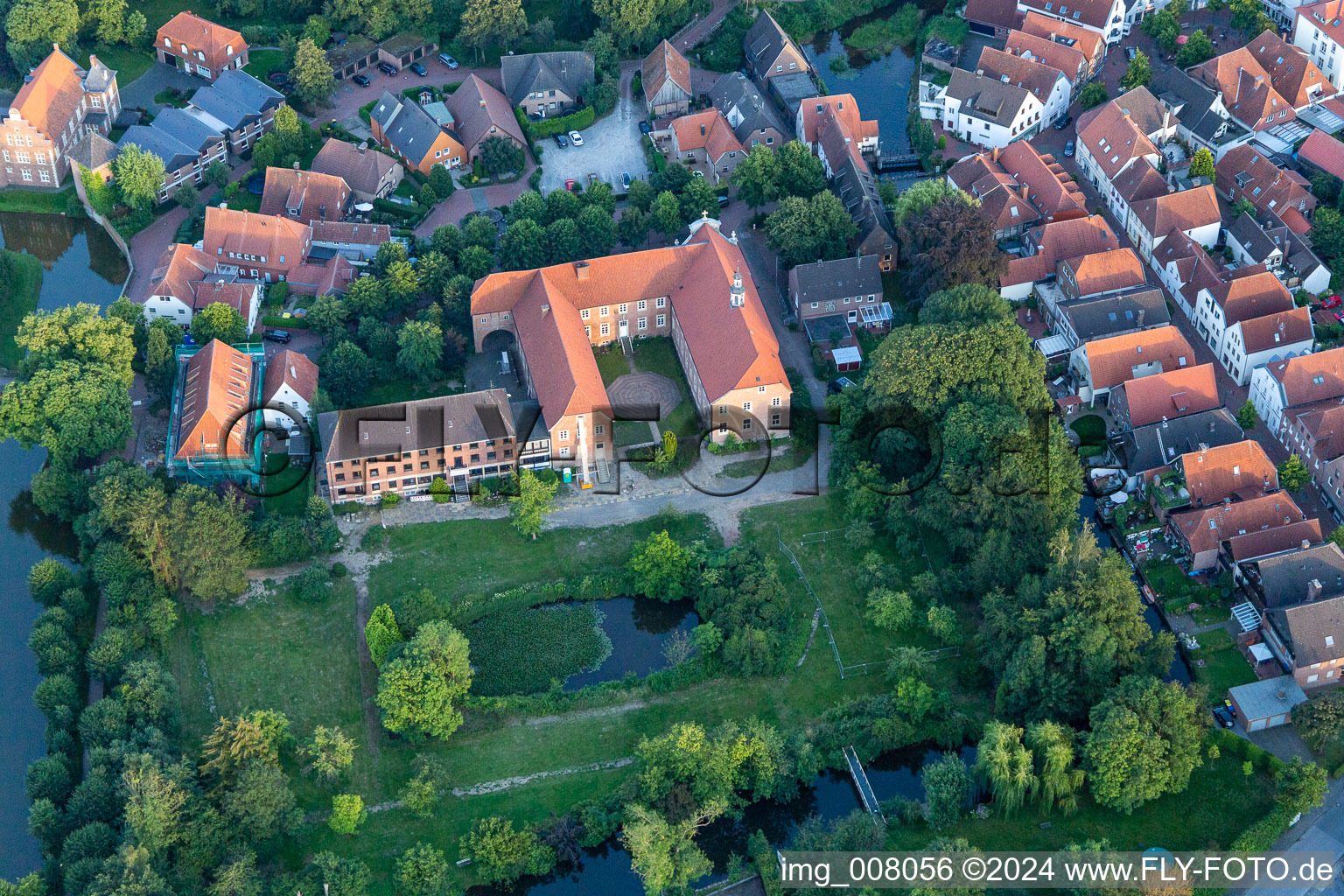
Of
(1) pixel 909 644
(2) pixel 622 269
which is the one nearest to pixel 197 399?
(2) pixel 622 269

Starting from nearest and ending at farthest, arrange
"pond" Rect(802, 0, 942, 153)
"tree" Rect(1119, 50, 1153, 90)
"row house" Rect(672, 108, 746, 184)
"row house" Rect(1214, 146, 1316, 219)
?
"row house" Rect(1214, 146, 1316, 219) < "row house" Rect(672, 108, 746, 184) < "tree" Rect(1119, 50, 1153, 90) < "pond" Rect(802, 0, 942, 153)

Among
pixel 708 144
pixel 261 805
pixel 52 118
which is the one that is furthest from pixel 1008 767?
pixel 52 118

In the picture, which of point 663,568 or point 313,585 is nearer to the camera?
point 663,568

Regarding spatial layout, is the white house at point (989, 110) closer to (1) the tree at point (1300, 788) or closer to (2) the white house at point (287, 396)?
(2) the white house at point (287, 396)

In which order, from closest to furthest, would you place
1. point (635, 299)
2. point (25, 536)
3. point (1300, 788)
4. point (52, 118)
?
point (1300, 788)
point (25, 536)
point (635, 299)
point (52, 118)

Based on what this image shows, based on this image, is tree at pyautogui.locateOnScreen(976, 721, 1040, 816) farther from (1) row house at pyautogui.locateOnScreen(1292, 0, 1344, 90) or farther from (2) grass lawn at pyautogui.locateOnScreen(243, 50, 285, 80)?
(2) grass lawn at pyautogui.locateOnScreen(243, 50, 285, 80)

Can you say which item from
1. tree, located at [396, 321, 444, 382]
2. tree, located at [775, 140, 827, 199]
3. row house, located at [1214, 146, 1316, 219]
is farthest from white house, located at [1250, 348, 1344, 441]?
tree, located at [396, 321, 444, 382]

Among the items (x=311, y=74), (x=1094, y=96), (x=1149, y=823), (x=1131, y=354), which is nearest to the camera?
(x=1149, y=823)

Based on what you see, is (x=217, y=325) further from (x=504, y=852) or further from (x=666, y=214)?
(x=504, y=852)
